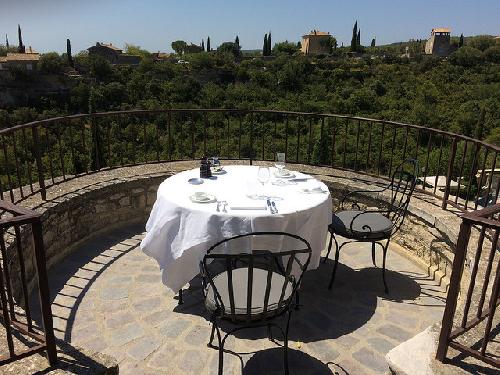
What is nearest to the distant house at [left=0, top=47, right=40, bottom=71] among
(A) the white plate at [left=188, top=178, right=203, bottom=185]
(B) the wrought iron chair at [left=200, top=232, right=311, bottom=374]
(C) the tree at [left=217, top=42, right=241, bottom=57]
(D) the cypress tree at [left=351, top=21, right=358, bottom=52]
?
(C) the tree at [left=217, top=42, right=241, bottom=57]

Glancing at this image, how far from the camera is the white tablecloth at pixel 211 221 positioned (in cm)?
271

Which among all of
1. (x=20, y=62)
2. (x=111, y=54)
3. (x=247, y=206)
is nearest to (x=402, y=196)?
(x=247, y=206)

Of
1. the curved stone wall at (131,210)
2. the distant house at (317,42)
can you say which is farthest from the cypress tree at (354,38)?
the curved stone wall at (131,210)

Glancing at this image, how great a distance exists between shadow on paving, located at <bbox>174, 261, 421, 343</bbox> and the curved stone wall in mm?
478

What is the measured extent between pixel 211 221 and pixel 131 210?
7.60 ft

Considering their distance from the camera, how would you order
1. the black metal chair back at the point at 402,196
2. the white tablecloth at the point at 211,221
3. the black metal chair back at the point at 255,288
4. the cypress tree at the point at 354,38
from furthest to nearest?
the cypress tree at the point at 354,38 < the black metal chair back at the point at 402,196 < the white tablecloth at the point at 211,221 < the black metal chair back at the point at 255,288

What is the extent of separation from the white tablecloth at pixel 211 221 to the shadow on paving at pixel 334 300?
37 centimetres

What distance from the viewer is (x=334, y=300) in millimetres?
3289

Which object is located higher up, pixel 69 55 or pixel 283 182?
pixel 69 55

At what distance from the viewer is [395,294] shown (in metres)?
3.39

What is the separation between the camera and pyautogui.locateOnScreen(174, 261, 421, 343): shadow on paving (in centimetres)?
288

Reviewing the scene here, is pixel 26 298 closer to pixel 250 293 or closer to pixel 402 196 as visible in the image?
pixel 250 293

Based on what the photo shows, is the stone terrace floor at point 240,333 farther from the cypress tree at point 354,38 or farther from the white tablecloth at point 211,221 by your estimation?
the cypress tree at point 354,38

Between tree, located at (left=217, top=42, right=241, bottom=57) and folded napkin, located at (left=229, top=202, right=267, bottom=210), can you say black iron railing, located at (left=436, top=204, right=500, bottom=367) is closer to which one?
folded napkin, located at (left=229, top=202, right=267, bottom=210)
